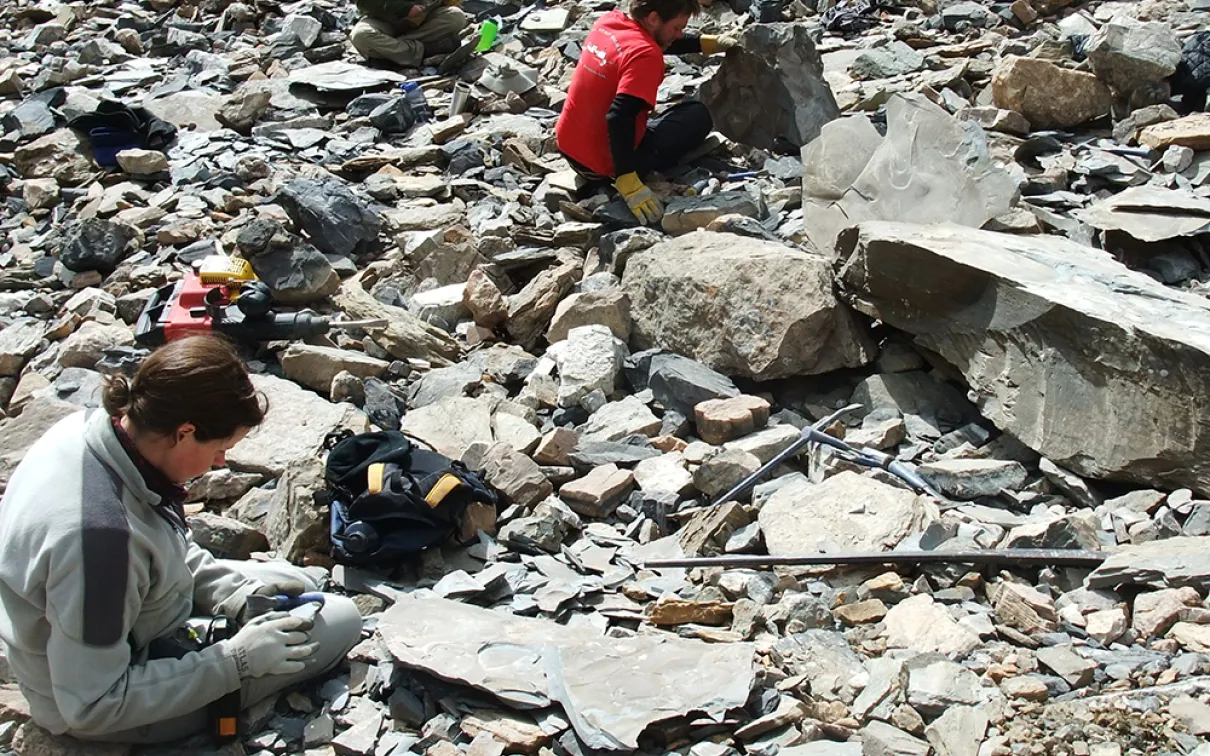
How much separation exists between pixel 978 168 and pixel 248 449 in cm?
350

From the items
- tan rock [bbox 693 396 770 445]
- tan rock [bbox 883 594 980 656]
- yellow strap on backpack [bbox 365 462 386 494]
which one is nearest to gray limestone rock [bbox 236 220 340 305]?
yellow strap on backpack [bbox 365 462 386 494]

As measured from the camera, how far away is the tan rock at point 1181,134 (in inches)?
224

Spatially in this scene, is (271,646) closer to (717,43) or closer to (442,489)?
(442,489)

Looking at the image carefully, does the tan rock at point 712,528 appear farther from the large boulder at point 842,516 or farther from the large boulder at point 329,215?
the large boulder at point 329,215

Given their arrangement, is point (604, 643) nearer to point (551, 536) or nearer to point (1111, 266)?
point (551, 536)

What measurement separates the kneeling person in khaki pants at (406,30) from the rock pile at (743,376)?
133 cm

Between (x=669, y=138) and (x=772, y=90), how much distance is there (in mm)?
899

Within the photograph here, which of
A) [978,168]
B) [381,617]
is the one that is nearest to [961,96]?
[978,168]

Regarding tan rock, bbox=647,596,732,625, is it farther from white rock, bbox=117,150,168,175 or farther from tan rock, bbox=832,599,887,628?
white rock, bbox=117,150,168,175

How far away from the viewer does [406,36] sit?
9.25 meters

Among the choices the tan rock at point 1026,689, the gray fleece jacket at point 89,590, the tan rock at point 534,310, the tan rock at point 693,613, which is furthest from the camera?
the tan rock at point 534,310

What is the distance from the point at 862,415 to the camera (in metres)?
4.33

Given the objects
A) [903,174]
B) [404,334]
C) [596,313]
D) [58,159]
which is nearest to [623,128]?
[596,313]

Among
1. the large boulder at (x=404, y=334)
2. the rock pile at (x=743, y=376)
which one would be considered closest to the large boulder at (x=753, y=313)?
the rock pile at (x=743, y=376)
